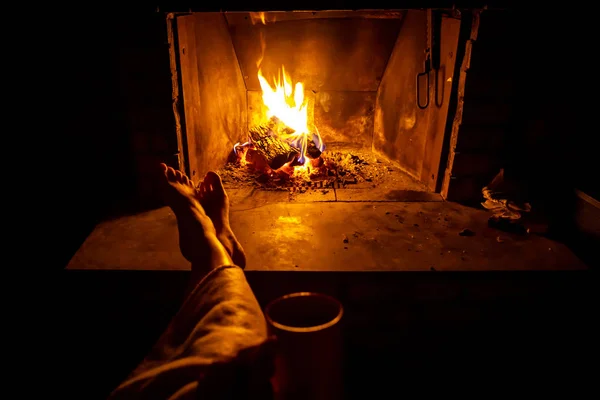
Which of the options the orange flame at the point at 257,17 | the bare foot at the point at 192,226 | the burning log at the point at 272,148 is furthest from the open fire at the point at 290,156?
the bare foot at the point at 192,226

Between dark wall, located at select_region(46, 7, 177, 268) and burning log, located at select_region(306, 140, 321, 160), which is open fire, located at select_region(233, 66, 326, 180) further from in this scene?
dark wall, located at select_region(46, 7, 177, 268)

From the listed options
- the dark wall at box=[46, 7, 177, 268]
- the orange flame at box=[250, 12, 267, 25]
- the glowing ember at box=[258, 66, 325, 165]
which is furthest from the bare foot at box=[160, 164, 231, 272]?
the orange flame at box=[250, 12, 267, 25]

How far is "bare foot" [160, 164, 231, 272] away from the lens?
143 cm

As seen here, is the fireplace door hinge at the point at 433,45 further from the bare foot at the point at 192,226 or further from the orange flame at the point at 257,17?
the bare foot at the point at 192,226

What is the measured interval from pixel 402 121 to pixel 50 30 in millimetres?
1913

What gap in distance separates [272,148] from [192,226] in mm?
1042

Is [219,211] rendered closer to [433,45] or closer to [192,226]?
[192,226]

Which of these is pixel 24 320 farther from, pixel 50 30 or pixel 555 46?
pixel 555 46

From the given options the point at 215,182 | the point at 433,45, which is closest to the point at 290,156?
the point at 215,182

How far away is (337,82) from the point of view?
2.86 m

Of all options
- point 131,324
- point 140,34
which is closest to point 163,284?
point 131,324

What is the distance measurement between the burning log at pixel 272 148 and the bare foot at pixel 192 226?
0.72m

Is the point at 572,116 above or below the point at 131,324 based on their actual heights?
above

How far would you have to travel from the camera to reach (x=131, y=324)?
1.77 m
